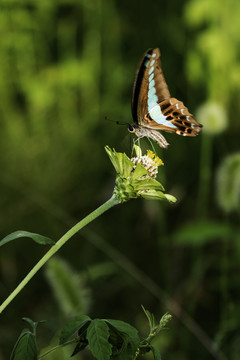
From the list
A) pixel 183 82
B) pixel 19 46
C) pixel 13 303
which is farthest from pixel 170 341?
pixel 19 46

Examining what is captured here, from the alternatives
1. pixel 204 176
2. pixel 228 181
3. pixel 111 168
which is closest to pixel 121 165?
pixel 228 181

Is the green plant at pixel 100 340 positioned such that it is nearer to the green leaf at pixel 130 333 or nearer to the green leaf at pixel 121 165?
the green leaf at pixel 130 333

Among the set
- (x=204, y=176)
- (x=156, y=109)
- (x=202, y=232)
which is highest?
(x=156, y=109)

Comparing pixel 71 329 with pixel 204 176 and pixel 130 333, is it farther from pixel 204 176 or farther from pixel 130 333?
pixel 204 176

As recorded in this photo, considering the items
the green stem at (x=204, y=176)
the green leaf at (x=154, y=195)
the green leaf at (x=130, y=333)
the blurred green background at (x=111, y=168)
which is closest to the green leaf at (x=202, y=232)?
the blurred green background at (x=111, y=168)

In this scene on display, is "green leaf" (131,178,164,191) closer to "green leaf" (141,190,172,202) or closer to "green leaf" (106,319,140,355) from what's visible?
"green leaf" (141,190,172,202)

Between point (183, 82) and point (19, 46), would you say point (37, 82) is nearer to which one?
point (19, 46)

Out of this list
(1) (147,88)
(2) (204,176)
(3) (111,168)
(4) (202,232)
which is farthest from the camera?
(3) (111,168)
